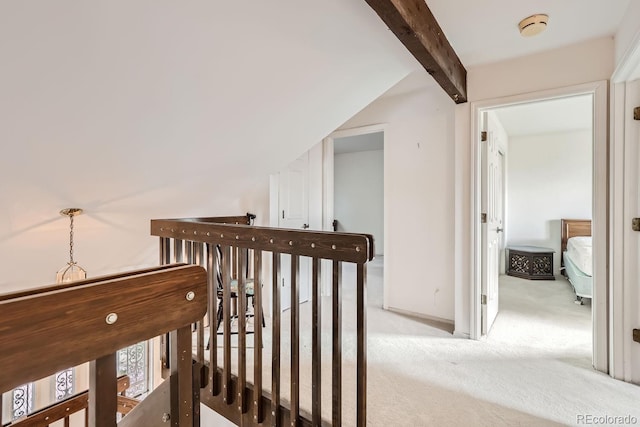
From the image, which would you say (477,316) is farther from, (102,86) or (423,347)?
(102,86)

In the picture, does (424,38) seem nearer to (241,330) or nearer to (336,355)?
(336,355)

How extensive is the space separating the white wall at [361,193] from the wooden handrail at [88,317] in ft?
19.7

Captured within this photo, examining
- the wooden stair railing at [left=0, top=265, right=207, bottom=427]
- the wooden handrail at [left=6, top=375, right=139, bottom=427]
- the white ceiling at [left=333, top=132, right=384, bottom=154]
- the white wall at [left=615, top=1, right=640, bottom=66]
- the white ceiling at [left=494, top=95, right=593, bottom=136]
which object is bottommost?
the wooden handrail at [left=6, top=375, right=139, bottom=427]

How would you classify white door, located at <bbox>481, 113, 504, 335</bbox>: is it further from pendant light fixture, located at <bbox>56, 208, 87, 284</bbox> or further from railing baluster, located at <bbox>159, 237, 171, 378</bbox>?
pendant light fixture, located at <bbox>56, 208, 87, 284</bbox>

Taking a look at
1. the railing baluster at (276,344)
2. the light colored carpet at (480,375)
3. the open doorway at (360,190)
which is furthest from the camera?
the open doorway at (360,190)

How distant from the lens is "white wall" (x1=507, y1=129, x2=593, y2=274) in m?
4.59

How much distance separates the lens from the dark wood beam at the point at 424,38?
1399 mm

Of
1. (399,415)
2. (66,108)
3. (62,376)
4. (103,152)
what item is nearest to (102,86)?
(66,108)

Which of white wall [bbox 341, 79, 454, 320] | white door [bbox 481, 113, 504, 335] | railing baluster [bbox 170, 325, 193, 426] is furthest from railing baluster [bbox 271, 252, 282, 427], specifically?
white wall [bbox 341, 79, 454, 320]

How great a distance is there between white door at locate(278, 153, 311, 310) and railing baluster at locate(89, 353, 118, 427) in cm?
265

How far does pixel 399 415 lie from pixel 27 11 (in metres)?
2.35

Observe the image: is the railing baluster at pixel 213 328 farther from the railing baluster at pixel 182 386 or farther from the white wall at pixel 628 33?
the white wall at pixel 628 33

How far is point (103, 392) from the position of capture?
47 cm

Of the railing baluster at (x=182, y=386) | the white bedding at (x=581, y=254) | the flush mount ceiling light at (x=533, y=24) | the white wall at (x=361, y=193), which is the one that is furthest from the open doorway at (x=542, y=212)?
the railing baluster at (x=182, y=386)
